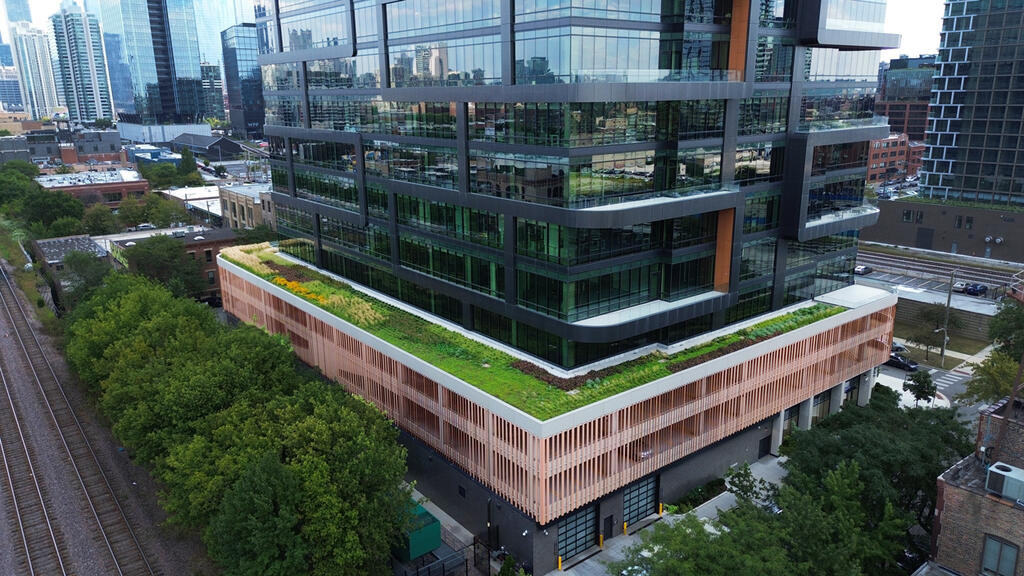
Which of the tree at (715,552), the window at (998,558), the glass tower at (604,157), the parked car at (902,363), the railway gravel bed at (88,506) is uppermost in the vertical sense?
the glass tower at (604,157)

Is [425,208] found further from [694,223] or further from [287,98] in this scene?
[287,98]

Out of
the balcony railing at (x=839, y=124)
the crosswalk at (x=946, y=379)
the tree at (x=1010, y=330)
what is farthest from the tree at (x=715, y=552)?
the crosswalk at (x=946, y=379)

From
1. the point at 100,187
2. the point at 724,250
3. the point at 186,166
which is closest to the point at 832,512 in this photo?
the point at 724,250

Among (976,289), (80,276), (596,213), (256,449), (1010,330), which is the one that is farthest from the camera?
(976,289)

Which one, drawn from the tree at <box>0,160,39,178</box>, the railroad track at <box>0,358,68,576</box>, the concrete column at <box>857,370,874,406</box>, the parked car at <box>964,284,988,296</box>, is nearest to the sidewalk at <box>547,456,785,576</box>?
the concrete column at <box>857,370,874,406</box>

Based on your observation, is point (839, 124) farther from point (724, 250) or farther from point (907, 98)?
point (907, 98)

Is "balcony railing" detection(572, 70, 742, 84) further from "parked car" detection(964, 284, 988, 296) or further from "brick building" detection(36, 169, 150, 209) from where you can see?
"brick building" detection(36, 169, 150, 209)

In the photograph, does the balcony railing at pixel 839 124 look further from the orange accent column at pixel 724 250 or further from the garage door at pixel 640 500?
the garage door at pixel 640 500
